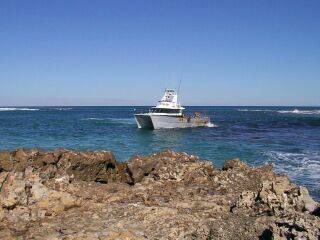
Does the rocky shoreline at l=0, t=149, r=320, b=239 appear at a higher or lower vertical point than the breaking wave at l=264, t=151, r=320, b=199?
higher

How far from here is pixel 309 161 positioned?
28.8 metres

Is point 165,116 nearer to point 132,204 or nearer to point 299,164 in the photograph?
point 299,164

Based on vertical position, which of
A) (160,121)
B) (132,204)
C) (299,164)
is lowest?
(299,164)

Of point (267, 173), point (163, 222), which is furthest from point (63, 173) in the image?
point (267, 173)

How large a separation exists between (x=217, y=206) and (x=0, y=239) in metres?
4.53

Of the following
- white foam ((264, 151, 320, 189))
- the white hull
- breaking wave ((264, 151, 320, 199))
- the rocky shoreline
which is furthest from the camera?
the white hull

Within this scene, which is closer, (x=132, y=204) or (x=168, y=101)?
(x=132, y=204)

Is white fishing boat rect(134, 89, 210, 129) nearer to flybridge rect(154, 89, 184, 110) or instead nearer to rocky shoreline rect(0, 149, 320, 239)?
flybridge rect(154, 89, 184, 110)

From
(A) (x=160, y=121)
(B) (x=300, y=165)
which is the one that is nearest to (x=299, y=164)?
(B) (x=300, y=165)

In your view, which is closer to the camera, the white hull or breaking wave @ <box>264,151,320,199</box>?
breaking wave @ <box>264,151,320,199</box>

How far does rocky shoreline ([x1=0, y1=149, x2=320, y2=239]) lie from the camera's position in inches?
305

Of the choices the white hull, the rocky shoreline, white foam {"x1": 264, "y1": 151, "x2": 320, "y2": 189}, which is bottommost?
white foam {"x1": 264, "y1": 151, "x2": 320, "y2": 189}

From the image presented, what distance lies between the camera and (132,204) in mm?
9242

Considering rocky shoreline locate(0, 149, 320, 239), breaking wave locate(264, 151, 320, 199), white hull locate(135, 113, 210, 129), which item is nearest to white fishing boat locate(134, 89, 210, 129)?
white hull locate(135, 113, 210, 129)
